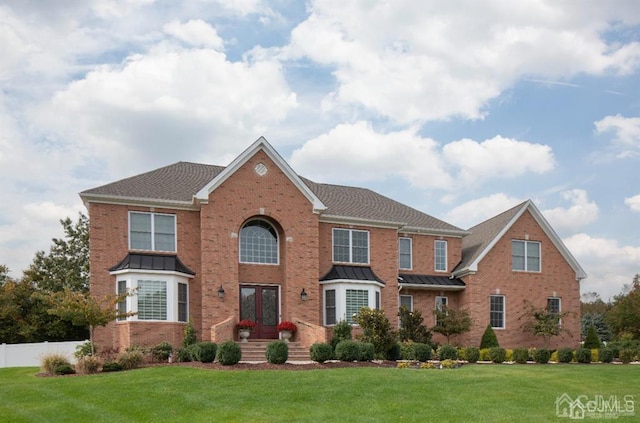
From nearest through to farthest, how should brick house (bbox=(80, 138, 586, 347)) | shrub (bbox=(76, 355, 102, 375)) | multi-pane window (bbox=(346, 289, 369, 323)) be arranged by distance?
shrub (bbox=(76, 355, 102, 375))
brick house (bbox=(80, 138, 586, 347))
multi-pane window (bbox=(346, 289, 369, 323))

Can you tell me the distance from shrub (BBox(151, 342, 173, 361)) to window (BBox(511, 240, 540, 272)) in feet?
62.9

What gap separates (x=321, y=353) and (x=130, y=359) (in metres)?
6.49

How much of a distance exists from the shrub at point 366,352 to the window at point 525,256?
13928 millimetres

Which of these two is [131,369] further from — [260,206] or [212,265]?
[260,206]

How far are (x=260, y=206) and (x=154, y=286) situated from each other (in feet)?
18.6

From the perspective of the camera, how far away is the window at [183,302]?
29973 millimetres

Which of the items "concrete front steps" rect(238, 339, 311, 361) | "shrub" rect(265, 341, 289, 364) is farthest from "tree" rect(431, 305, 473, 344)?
"shrub" rect(265, 341, 289, 364)

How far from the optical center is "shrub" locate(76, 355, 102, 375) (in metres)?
23.6

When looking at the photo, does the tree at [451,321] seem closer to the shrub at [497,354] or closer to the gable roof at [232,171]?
the shrub at [497,354]

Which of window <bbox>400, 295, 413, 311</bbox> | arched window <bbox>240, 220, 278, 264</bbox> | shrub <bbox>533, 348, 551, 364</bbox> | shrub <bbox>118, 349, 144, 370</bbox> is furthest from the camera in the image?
window <bbox>400, 295, 413, 311</bbox>

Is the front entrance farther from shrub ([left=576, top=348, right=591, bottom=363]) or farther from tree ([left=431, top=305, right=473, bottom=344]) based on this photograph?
shrub ([left=576, top=348, right=591, bottom=363])

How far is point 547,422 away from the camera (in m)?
16.2

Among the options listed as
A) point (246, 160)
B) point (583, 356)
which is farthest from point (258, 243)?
point (583, 356)

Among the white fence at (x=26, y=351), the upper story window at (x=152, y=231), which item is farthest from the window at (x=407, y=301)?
the white fence at (x=26, y=351)
